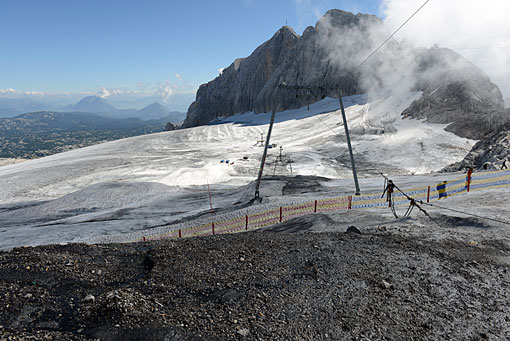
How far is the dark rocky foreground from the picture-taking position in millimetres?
5570

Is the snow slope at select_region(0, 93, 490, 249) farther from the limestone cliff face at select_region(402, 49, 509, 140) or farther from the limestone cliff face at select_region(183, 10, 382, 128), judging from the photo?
the limestone cliff face at select_region(183, 10, 382, 128)

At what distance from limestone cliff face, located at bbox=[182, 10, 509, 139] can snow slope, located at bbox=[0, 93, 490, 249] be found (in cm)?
599

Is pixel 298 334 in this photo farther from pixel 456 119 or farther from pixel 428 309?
pixel 456 119

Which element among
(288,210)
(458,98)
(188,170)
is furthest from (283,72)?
(288,210)

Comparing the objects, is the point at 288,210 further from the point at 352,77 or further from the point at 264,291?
the point at 352,77

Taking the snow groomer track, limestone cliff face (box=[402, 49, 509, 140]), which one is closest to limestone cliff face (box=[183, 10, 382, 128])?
limestone cliff face (box=[402, 49, 509, 140])

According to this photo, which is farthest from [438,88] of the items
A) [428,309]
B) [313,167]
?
[428,309]

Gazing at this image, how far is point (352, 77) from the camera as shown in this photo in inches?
3733

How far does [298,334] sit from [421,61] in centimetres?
9340

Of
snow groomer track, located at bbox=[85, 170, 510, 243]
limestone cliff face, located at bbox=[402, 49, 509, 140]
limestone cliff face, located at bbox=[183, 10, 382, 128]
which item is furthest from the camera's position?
limestone cliff face, located at bbox=[183, 10, 382, 128]

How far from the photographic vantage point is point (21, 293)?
6.42 m

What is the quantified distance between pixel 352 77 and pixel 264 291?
100564 millimetres

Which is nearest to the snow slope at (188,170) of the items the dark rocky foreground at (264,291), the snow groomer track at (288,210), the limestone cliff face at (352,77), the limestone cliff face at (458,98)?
the snow groomer track at (288,210)

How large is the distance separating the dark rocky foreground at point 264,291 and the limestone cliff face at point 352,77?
24.1 m
